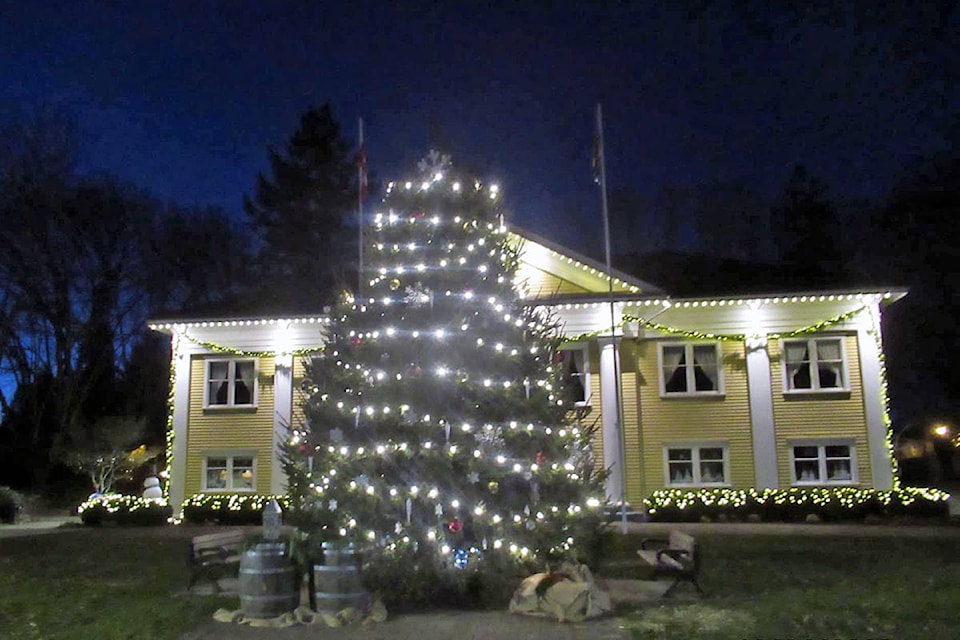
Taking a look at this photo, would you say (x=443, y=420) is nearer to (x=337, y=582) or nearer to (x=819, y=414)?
(x=337, y=582)

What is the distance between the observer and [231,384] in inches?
992

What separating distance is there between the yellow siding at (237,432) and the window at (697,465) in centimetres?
1163

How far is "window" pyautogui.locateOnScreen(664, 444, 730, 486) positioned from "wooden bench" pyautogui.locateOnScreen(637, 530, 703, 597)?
1101 centimetres

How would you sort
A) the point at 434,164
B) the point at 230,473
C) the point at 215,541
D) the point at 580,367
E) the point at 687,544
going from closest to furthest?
the point at 687,544 < the point at 434,164 < the point at 215,541 < the point at 580,367 < the point at 230,473

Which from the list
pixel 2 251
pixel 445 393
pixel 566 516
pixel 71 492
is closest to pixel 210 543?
pixel 445 393

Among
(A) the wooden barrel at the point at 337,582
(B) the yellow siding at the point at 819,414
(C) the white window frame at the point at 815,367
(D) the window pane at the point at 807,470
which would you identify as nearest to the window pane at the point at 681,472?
(B) the yellow siding at the point at 819,414

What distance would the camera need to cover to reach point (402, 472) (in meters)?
9.66

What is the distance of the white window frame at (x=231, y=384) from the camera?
985 inches

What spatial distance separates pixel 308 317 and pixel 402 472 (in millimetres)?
15296

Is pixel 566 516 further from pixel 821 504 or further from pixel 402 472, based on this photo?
pixel 821 504

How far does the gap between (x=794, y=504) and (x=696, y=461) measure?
9.08 ft

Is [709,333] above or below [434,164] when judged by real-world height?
below

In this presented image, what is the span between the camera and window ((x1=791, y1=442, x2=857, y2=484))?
2261 cm

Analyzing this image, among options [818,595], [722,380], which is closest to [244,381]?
[722,380]
